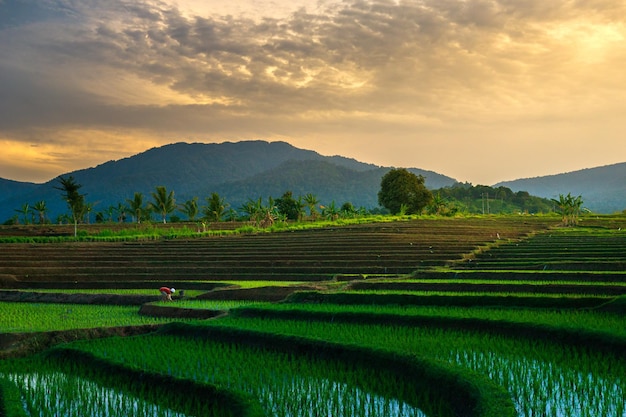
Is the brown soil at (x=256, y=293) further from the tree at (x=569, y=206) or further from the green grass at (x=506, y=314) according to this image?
the tree at (x=569, y=206)

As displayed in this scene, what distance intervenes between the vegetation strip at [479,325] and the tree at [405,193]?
239 ft

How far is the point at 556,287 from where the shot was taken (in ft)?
49.5

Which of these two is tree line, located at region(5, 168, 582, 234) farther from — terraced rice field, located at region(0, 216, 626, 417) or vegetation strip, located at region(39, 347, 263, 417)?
vegetation strip, located at region(39, 347, 263, 417)

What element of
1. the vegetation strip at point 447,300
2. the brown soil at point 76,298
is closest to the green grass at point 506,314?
the vegetation strip at point 447,300

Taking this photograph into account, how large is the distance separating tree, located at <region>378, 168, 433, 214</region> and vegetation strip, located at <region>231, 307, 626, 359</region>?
7273 centimetres

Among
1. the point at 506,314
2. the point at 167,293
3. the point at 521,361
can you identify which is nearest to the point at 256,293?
the point at 167,293

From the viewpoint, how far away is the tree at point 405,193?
86812mm

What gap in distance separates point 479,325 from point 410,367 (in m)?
3.31

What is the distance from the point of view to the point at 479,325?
11.3m

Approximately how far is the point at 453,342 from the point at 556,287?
20.2 ft

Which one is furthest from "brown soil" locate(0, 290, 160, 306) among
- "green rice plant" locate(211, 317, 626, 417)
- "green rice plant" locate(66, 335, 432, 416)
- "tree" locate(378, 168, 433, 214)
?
"tree" locate(378, 168, 433, 214)

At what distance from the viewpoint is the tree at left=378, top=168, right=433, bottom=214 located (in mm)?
86812

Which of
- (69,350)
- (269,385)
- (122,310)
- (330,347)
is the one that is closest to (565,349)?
(330,347)

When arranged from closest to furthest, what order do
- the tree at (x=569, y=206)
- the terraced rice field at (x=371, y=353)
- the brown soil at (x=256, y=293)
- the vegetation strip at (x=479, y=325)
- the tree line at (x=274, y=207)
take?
the terraced rice field at (x=371, y=353), the vegetation strip at (x=479, y=325), the brown soil at (x=256, y=293), the tree at (x=569, y=206), the tree line at (x=274, y=207)
